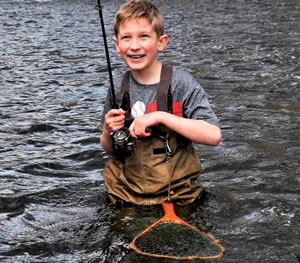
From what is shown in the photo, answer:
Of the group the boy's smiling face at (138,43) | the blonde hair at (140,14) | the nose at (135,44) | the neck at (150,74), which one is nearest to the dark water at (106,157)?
the neck at (150,74)

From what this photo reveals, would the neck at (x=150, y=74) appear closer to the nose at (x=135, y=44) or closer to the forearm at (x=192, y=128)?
the nose at (x=135, y=44)

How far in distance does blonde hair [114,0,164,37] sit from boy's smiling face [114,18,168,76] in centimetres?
3

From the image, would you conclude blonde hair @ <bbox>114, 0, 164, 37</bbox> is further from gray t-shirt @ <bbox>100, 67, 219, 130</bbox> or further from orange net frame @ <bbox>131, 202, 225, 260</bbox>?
orange net frame @ <bbox>131, 202, 225, 260</bbox>

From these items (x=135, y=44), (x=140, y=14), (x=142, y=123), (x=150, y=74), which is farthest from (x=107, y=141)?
(x=140, y=14)

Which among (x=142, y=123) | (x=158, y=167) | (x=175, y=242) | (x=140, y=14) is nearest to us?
(x=175, y=242)

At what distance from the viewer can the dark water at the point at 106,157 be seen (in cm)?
491

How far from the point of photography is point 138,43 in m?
5.11

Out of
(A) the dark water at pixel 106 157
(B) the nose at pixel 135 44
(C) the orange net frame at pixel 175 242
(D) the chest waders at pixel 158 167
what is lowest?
(A) the dark water at pixel 106 157

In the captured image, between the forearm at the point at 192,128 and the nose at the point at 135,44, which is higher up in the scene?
the nose at the point at 135,44

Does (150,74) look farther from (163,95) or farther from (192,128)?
(192,128)

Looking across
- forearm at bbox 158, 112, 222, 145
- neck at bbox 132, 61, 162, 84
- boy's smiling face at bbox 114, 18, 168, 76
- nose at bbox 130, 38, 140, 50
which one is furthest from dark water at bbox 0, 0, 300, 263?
nose at bbox 130, 38, 140, 50

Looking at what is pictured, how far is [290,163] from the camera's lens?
6762mm

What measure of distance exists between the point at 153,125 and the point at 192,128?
30 centimetres

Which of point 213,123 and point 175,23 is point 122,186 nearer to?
point 213,123
